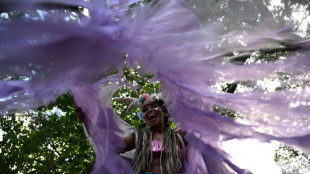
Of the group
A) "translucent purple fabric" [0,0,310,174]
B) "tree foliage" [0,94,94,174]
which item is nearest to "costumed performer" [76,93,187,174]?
"translucent purple fabric" [0,0,310,174]

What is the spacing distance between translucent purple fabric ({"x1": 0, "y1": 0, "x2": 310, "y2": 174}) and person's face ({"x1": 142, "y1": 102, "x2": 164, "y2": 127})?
0.56 meters

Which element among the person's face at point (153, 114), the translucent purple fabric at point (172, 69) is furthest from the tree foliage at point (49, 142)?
the translucent purple fabric at point (172, 69)

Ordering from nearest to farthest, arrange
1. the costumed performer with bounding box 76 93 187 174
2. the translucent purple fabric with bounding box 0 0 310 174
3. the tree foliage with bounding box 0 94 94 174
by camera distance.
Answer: the translucent purple fabric with bounding box 0 0 310 174 → the costumed performer with bounding box 76 93 187 174 → the tree foliage with bounding box 0 94 94 174

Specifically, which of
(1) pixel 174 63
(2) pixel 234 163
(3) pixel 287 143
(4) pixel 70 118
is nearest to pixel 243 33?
(1) pixel 174 63

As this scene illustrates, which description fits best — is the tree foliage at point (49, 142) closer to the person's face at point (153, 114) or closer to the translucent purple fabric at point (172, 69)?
the person's face at point (153, 114)

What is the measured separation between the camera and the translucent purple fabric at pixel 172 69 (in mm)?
1688

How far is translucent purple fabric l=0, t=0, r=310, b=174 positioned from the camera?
66.5 inches

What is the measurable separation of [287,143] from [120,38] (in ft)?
4.66

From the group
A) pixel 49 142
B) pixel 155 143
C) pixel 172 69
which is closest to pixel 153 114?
pixel 155 143

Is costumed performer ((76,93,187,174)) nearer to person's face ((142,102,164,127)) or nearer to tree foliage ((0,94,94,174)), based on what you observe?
person's face ((142,102,164,127))

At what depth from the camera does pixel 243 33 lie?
2389 millimetres

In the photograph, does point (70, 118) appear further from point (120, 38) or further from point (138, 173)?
point (120, 38)

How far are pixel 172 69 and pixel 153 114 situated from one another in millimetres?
1099

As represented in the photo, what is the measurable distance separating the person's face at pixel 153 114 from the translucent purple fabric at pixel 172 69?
1.83 ft
